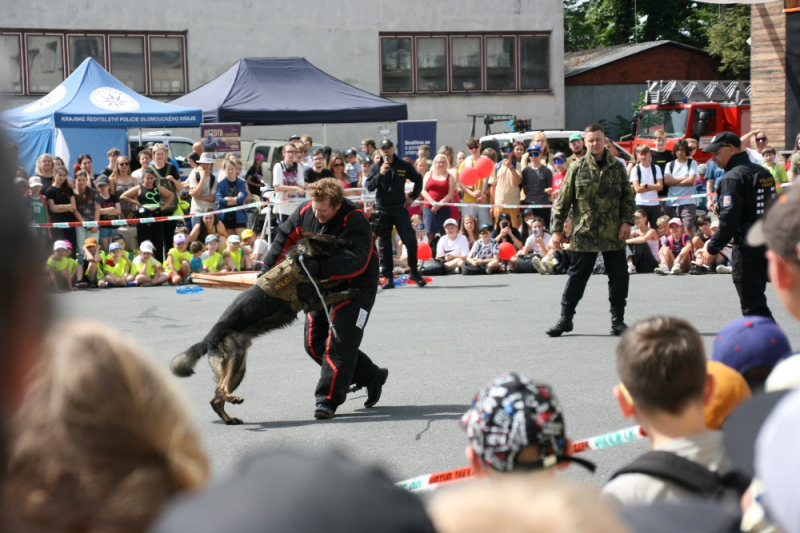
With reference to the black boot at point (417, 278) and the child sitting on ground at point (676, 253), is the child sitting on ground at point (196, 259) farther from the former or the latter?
the child sitting on ground at point (676, 253)

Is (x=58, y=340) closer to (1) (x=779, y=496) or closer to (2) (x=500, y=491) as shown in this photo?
(2) (x=500, y=491)

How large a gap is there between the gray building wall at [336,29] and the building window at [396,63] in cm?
40

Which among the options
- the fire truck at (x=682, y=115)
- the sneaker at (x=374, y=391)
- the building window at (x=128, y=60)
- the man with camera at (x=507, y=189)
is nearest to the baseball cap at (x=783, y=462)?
the sneaker at (x=374, y=391)

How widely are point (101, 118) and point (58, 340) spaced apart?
1891 centimetres

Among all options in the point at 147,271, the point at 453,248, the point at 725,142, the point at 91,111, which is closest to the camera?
the point at 725,142

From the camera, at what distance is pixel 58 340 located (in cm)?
97

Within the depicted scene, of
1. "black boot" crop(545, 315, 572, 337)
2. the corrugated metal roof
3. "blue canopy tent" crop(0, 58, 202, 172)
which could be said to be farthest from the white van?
the corrugated metal roof

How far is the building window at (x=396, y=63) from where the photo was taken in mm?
33969

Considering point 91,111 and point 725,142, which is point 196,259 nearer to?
point 91,111

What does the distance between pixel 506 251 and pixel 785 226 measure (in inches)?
569

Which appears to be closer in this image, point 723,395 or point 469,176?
point 723,395

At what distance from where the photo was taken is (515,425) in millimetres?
2408

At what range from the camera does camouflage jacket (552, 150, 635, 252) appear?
10.2 metres

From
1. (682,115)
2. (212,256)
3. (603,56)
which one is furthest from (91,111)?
(603,56)
